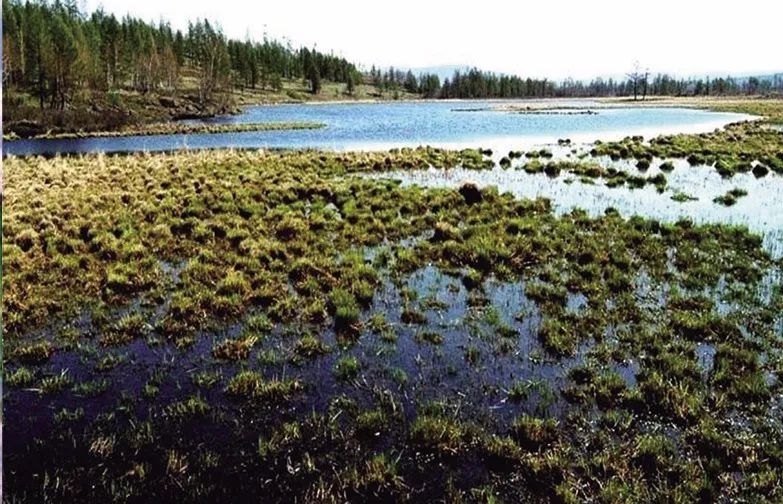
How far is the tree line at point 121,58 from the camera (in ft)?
268

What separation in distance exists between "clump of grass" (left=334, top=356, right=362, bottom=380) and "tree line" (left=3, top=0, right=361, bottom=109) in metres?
84.2

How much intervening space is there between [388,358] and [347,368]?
0.78 m

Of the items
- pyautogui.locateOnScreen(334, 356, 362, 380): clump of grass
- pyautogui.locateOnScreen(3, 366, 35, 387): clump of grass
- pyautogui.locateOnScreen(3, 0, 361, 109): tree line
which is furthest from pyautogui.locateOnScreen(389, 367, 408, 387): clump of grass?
pyautogui.locateOnScreen(3, 0, 361, 109): tree line

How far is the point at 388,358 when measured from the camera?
9.20 metres

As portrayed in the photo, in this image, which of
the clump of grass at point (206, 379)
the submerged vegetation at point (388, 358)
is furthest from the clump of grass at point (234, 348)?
the clump of grass at point (206, 379)

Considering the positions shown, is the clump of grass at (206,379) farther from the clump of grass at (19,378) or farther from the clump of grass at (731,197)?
the clump of grass at (731,197)

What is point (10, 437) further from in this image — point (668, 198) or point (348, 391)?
point (668, 198)

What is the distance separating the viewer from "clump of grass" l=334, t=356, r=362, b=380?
861cm

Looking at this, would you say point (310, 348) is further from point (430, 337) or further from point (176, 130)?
point (176, 130)

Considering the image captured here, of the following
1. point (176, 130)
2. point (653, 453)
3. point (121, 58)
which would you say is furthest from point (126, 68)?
point (653, 453)

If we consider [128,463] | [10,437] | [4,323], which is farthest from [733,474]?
[4,323]

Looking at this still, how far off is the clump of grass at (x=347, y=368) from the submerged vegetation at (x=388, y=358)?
9 centimetres

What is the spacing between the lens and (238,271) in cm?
1307

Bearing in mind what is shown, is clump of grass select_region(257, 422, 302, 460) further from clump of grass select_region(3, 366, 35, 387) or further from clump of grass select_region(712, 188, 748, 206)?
clump of grass select_region(712, 188, 748, 206)
